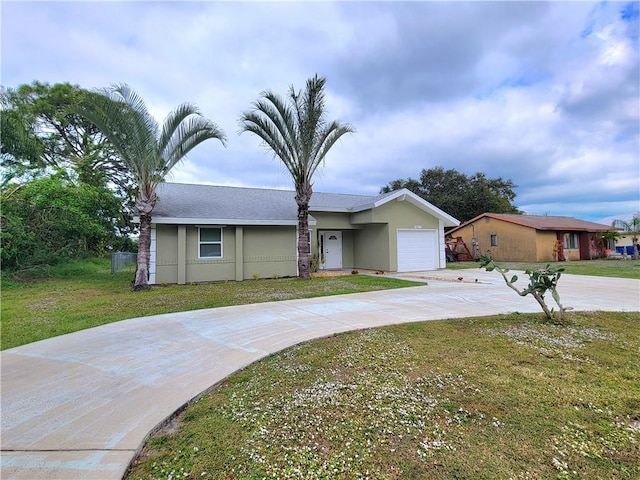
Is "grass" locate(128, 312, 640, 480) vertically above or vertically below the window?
below

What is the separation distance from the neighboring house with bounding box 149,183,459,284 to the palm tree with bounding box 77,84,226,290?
133cm

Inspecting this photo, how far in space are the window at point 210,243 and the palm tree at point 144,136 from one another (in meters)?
2.29

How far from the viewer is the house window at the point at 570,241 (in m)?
24.1

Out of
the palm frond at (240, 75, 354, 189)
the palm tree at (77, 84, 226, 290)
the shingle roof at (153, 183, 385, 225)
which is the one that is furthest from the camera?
the shingle roof at (153, 183, 385, 225)

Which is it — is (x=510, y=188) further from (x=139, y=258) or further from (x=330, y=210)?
(x=139, y=258)

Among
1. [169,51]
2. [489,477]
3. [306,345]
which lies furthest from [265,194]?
[489,477]

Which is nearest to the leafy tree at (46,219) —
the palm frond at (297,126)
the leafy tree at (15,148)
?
the leafy tree at (15,148)

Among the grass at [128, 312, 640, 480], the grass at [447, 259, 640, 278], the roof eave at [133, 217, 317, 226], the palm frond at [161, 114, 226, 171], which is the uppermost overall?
the palm frond at [161, 114, 226, 171]

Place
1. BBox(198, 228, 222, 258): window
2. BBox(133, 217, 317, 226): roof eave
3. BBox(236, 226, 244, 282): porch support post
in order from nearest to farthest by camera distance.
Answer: BBox(133, 217, 317, 226): roof eave
BBox(198, 228, 222, 258): window
BBox(236, 226, 244, 282): porch support post

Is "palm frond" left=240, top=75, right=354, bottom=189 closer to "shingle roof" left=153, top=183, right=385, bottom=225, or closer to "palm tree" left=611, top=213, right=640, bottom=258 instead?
"shingle roof" left=153, top=183, right=385, bottom=225

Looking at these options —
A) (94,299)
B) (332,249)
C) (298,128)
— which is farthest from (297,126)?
(94,299)

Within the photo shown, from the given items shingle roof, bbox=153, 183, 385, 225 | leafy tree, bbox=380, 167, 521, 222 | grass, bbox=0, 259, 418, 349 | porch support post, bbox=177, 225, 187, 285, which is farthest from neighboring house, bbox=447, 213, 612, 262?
porch support post, bbox=177, 225, 187, 285

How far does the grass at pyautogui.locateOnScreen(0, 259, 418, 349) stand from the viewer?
614 centimetres

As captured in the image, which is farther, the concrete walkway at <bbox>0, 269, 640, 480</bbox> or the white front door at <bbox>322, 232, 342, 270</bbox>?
the white front door at <bbox>322, 232, 342, 270</bbox>
